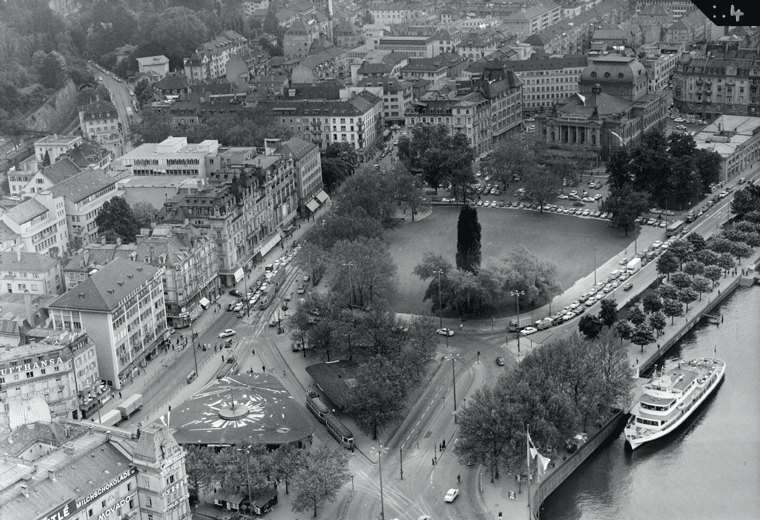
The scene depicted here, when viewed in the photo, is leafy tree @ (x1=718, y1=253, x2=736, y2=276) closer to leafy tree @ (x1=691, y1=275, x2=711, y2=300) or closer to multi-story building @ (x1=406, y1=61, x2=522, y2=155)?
leafy tree @ (x1=691, y1=275, x2=711, y2=300)

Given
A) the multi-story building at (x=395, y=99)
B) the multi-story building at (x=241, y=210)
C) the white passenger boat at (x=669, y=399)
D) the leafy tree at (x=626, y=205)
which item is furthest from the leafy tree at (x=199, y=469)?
the multi-story building at (x=395, y=99)

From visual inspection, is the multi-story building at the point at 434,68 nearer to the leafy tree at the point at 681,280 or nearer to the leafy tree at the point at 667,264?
the leafy tree at the point at 667,264

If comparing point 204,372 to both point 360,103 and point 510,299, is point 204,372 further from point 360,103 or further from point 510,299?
point 360,103

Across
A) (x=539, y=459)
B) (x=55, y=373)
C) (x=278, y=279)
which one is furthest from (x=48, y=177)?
(x=539, y=459)

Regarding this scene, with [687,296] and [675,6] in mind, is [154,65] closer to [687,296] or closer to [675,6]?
[675,6]

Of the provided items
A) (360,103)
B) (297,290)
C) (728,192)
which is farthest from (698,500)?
(360,103)

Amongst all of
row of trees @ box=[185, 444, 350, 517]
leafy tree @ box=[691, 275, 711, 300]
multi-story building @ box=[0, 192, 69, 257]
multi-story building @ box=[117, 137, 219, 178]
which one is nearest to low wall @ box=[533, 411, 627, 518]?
row of trees @ box=[185, 444, 350, 517]
